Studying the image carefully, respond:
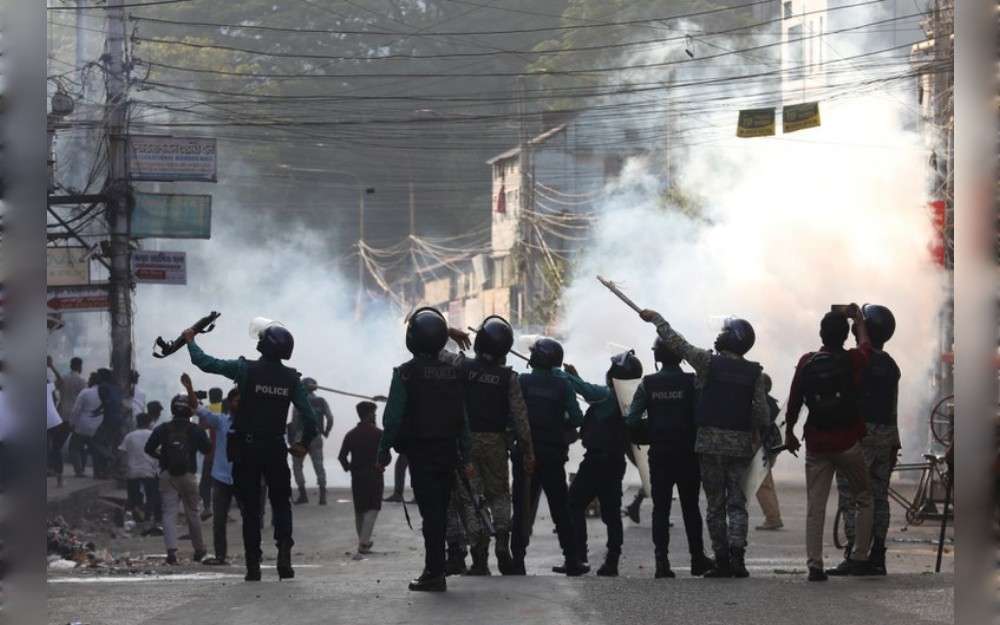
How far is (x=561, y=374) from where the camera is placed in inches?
492

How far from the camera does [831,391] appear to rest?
427 inches

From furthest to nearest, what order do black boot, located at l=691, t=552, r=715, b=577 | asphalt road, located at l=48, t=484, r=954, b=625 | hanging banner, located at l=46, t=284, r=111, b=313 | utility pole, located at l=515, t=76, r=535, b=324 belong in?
utility pole, located at l=515, t=76, r=535, b=324, hanging banner, located at l=46, t=284, r=111, b=313, black boot, located at l=691, t=552, r=715, b=577, asphalt road, located at l=48, t=484, r=954, b=625

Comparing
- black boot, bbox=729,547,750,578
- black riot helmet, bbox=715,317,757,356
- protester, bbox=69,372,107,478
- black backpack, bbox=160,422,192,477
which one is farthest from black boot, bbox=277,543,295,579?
protester, bbox=69,372,107,478

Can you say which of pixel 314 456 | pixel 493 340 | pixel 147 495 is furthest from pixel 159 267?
pixel 493 340

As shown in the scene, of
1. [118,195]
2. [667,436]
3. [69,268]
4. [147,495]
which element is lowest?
[147,495]

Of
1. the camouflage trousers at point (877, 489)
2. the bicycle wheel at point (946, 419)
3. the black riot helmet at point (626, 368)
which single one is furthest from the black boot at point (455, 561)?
the bicycle wheel at point (946, 419)

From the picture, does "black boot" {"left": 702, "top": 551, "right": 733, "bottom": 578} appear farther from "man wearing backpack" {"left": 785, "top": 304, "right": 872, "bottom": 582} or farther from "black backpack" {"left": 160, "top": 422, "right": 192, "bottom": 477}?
"black backpack" {"left": 160, "top": 422, "right": 192, "bottom": 477}

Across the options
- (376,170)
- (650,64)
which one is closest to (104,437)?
(650,64)

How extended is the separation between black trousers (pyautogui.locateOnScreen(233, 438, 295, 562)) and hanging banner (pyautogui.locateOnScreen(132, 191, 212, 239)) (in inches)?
590

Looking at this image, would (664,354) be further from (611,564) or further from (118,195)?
(118,195)

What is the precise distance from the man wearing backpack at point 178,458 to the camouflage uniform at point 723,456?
6.00 m

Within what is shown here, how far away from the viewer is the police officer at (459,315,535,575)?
1173 centimetres

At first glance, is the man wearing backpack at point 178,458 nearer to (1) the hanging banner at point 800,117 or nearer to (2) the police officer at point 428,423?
(2) the police officer at point 428,423

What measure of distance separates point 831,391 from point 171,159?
1832 cm
